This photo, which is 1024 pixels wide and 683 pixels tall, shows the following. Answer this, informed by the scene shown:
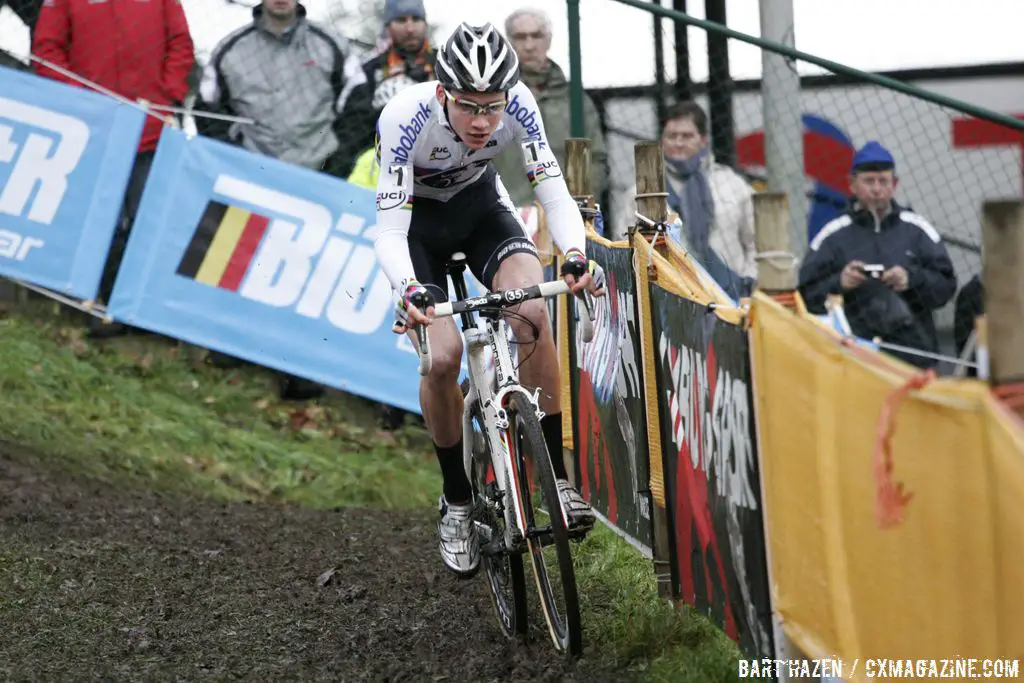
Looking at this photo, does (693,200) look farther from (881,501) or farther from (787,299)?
(881,501)

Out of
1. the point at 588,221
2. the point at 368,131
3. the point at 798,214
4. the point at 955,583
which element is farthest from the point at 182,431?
the point at 955,583

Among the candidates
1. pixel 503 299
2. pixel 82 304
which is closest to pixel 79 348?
pixel 82 304

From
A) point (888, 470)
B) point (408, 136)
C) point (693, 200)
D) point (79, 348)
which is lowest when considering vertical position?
point (79, 348)

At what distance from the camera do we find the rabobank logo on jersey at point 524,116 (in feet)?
19.7

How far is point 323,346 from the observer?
33.0ft

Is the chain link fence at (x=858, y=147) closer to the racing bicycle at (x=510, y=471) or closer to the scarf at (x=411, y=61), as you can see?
the scarf at (x=411, y=61)

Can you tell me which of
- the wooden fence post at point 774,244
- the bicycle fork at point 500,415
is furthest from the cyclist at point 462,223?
the wooden fence post at point 774,244

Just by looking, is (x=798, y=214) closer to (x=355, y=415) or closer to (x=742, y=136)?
(x=742, y=136)

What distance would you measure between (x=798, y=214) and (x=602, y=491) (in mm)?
2776

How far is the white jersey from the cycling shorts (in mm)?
172

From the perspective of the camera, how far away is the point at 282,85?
9.77m

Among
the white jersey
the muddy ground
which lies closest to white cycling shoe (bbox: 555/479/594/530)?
the muddy ground

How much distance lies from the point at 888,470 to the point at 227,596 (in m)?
4.13

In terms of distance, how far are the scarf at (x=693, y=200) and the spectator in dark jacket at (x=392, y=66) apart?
1.89 m
